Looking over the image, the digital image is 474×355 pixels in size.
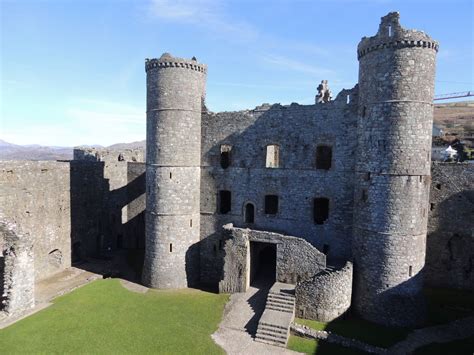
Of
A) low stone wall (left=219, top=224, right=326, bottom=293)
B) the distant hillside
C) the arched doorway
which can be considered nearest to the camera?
low stone wall (left=219, top=224, right=326, bottom=293)

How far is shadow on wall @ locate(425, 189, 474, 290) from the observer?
61.9ft

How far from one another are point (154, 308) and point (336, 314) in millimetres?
8957

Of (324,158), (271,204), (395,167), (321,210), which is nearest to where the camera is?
(395,167)

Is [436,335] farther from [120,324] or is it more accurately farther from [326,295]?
[120,324]

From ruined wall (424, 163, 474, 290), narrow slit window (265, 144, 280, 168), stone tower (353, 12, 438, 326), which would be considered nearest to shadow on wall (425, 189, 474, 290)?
ruined wall (424, 163, 474, 290)

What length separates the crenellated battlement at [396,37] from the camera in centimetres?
1502

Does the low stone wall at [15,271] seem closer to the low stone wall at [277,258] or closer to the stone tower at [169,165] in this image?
the stone tower at [169,165]

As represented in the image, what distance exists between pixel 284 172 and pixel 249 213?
3436 millimetres

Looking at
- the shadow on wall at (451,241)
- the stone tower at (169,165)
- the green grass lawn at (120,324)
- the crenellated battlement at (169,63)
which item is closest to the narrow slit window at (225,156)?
the stone tower at (169,165)

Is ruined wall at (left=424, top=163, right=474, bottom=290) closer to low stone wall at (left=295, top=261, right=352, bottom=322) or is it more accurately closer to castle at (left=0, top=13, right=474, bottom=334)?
castle at (left=0, top=13, right=474, bottom=334)

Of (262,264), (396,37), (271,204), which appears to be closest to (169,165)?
(271,204)

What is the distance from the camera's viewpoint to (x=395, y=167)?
15562 millimetres

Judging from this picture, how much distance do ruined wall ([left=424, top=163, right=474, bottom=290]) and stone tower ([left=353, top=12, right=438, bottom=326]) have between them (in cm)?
404

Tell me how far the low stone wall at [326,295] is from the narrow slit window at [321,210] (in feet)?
13.0
